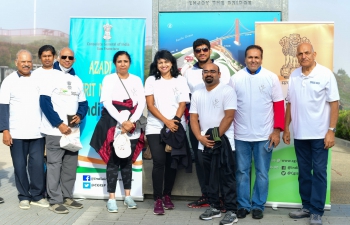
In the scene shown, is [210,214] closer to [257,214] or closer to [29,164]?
[257,214]

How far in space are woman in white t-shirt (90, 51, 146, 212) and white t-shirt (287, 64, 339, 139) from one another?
1.77 metres

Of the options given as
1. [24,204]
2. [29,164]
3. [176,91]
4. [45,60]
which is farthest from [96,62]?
[24,204]

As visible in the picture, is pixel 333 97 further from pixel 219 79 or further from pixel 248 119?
pixel 219 79

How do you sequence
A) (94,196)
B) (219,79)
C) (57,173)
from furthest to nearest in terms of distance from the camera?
(94,196), (57,173), (219,79)

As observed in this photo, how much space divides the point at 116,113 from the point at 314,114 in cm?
218

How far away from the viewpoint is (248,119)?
4992 millimetres

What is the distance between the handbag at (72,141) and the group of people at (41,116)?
0.23 ft

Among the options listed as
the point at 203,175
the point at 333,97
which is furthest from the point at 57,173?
the point at 333,97

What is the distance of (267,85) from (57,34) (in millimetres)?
32427

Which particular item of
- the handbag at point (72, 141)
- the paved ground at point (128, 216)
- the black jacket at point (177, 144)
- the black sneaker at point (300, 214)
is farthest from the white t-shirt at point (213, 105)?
the handbag at point (72, 141)

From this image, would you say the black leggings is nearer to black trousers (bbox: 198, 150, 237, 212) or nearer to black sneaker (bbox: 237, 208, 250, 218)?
black trousers (bbox: 198, 150, 237, 212)

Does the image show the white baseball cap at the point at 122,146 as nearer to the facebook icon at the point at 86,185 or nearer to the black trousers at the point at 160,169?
the black trousers at the point at 160,169

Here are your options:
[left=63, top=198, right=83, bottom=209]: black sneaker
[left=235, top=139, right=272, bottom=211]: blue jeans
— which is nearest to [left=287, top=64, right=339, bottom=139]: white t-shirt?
[left=235, top=139, right=272, bottom=211]: blue jeans

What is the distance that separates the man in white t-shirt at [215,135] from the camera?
4.81 m
